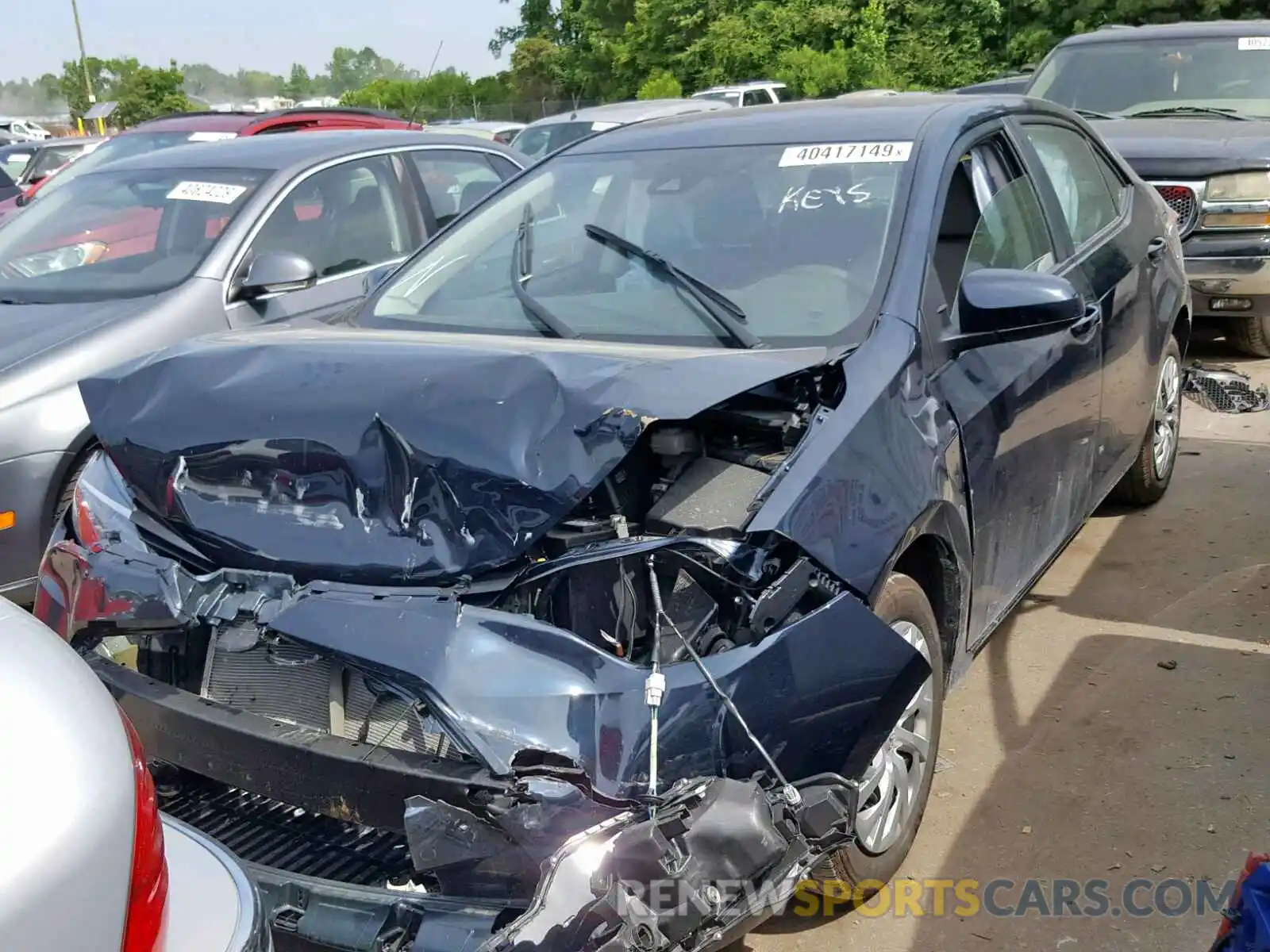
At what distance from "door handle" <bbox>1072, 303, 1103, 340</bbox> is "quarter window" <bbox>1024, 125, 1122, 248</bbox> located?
298mm

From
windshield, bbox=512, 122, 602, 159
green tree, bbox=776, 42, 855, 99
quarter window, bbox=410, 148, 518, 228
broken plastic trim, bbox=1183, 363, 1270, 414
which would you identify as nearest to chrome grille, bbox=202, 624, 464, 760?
quarter window, bbox=410, 148, 518, 228

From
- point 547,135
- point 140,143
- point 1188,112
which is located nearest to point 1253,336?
point 1188,112

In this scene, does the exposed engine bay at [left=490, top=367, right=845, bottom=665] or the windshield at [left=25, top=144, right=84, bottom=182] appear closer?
the exposed engine bay at [left=490, top=367, right=845, bottom=665]

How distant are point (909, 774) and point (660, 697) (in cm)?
101

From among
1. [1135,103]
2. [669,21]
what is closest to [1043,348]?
[1135,103]

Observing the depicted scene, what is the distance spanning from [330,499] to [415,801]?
2.50ft

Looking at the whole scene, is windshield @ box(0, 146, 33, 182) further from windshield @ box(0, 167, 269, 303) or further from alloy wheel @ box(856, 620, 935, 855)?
alloy wheel @ box(856, 620, 935, 855)

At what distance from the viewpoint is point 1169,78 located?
8367 millimetres

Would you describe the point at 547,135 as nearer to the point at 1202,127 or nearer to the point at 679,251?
the point at 1202,127

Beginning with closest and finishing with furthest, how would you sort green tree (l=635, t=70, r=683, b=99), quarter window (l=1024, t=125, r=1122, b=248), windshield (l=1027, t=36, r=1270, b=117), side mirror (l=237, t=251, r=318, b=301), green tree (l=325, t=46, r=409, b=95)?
quarter window (l=1024, t=125, r=1122, b=248), side mirror (l=237, t=251, r=318, b=301), windshield (l=1027, t=36, r=1270, b=117), green tree (l=635, t=70, r=683, b=99), green tree (l=325, t=46, r=409, b=95)

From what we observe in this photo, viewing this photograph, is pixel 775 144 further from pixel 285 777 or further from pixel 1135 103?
pixel 1135 103

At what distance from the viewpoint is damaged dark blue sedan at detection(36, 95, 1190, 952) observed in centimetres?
219

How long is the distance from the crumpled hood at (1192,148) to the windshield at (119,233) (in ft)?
16.6

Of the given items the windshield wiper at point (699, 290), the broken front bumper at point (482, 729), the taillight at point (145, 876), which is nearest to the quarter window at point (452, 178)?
the windshield wiper at point (699, 290)
